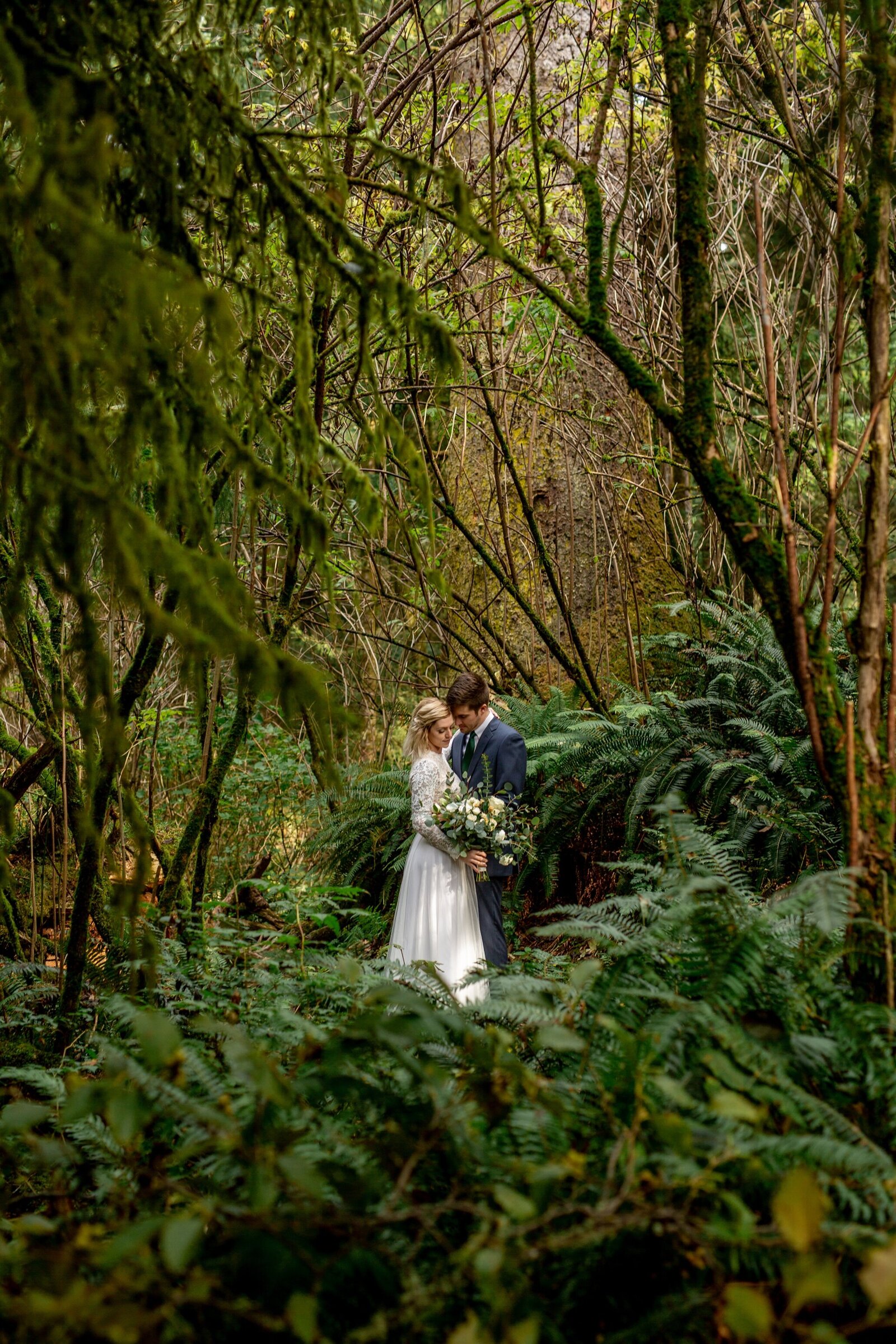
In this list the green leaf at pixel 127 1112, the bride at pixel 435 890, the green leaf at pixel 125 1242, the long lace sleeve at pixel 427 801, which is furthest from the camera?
the long lace sleeve at pixel 427 801

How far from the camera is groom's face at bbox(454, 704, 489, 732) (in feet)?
19.4

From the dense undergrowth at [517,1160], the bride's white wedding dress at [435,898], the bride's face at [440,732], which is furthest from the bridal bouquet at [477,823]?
the dense undergrowth at [517,1160]

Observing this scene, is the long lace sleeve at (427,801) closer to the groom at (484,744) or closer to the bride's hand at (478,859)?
the bride's hand at (478,859)

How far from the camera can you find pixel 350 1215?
119 centimetres

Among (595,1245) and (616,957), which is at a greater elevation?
(616,957)

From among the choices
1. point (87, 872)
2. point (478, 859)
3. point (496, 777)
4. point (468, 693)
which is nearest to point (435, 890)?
point (478, 859)

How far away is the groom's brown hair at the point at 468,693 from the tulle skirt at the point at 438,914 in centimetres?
90

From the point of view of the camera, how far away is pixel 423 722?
584cm

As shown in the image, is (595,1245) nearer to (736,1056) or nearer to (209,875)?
(736,1056)

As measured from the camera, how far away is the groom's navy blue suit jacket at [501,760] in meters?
5.85

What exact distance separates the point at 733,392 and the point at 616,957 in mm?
6772

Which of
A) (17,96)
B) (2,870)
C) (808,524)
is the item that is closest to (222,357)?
(17,96)

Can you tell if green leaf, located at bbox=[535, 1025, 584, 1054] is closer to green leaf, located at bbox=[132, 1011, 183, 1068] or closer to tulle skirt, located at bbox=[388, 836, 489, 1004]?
green leaf, located at bbox=[132, 1011, 183, 1068]

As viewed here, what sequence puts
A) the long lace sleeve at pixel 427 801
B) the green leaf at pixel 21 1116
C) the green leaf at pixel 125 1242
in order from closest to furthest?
the green leaf at pixel 125 1242 → the green leaf at pixel 21 1116 → the long lace sleeve at pixel 427 801
